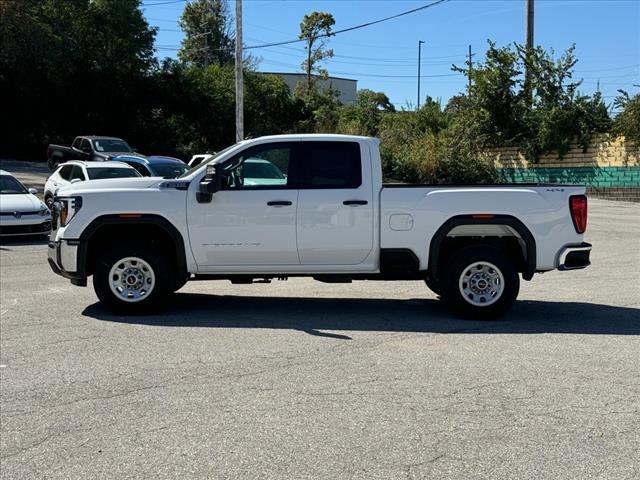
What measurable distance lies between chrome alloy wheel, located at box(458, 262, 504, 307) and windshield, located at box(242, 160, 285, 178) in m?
2.44

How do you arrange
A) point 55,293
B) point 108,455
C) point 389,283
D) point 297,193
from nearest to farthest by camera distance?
1. point 108,455
2. point 297,193
3. point 55,293
4. point 389,283

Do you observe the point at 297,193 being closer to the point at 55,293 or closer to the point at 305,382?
the point at 305,382

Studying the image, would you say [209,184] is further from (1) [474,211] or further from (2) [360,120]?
(2) [360,120]

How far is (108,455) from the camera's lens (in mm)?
4184

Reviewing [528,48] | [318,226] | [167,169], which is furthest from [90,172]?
[528,48]

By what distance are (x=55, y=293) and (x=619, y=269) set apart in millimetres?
9123

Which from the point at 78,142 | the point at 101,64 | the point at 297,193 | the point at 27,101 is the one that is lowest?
the point at 297,193

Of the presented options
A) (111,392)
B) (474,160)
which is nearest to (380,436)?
(111,392)

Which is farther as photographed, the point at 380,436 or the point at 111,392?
the point at 111,392

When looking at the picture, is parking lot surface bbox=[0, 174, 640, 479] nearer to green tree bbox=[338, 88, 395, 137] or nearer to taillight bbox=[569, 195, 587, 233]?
taillight bbox=[569, 195, 587, 233]

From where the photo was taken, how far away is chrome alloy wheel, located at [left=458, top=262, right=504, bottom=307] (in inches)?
306

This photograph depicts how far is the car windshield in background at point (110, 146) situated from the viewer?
26719 millimetres

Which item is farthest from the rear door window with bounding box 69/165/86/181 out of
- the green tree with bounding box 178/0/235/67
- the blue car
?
the green tree with bounding box 178/0/235/67

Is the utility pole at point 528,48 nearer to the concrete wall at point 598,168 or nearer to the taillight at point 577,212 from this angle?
the concrete wall at point 598,168
